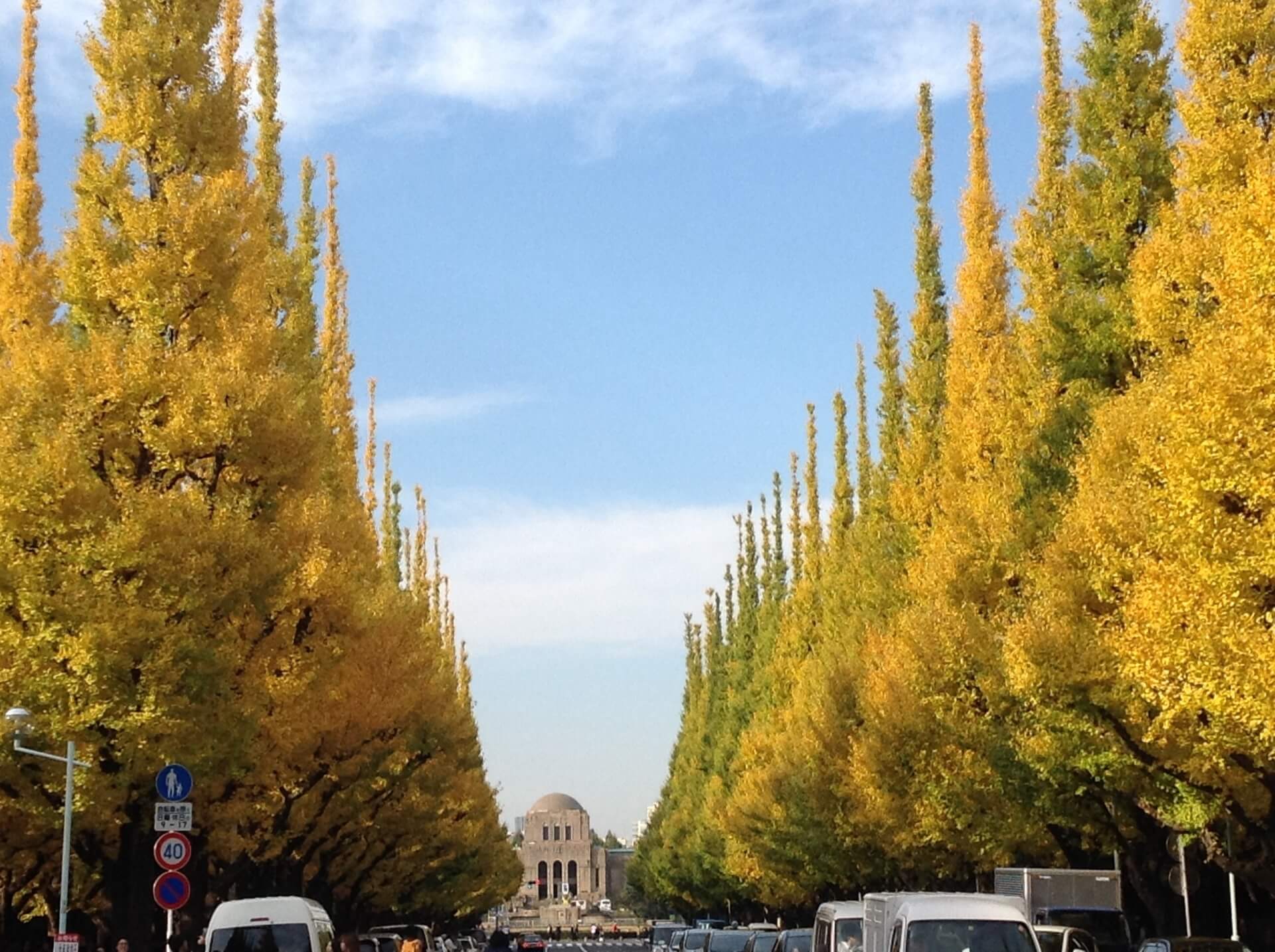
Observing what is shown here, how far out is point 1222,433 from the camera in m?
15.3

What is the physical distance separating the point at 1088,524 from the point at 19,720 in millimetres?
13062

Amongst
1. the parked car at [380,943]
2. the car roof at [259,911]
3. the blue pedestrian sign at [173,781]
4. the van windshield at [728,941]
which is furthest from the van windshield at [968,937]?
the van windshield at [728,941]

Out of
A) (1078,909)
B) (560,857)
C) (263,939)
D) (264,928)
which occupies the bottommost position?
(560,857)

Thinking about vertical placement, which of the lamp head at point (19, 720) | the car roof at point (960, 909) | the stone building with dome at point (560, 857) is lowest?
the stone building with dome at point (560, 857)

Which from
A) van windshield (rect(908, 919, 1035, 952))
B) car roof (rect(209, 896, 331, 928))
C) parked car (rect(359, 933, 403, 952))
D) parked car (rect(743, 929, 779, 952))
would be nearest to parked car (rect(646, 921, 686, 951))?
parked car (rect(743, 929, 779, 952))

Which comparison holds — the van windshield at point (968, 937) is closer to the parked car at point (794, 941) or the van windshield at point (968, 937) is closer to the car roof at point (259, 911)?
the car roof at point (259, 911)

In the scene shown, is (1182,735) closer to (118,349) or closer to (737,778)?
(118,349)

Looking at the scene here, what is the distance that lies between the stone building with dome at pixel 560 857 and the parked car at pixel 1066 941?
15738cm

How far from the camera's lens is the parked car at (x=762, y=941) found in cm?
2923

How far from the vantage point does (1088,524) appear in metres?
19.9

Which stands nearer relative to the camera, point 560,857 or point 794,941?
point 794,941

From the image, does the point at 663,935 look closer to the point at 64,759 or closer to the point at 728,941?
the point at 728,941

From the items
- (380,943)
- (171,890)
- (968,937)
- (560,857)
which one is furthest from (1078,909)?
(560,857)

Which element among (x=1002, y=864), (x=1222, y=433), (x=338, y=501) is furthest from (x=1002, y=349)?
(x=1222, y=433)
